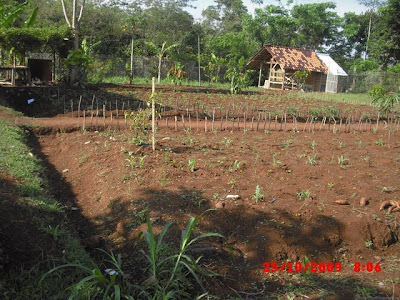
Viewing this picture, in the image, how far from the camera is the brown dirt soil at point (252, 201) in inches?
151

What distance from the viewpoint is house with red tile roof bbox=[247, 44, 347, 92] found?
93.6 ft

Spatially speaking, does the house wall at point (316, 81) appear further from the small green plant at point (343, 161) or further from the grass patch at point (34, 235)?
the grass patch at point (34, 235)

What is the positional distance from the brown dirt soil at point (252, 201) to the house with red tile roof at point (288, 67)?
21197mm

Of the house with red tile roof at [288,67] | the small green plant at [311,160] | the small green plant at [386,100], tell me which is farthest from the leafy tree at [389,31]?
the small green plant at [311,160]

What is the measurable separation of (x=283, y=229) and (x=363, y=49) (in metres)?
47.8

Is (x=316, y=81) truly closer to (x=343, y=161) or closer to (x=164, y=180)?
(x=343, y=161)

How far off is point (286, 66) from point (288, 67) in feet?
0.55

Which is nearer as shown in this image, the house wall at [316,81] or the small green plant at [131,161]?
the small green plant at [131,161]

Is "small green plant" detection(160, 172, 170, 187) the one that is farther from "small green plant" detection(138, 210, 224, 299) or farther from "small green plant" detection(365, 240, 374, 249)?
"small green plant" detection(365, 240, 374, 249)

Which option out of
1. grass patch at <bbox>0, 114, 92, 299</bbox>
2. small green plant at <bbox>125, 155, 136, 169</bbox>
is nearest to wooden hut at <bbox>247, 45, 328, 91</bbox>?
small green plant at <bbox>125, 155, 136, 169</bbox>

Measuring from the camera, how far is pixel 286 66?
2800 cm

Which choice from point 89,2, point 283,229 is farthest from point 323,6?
point 283,229

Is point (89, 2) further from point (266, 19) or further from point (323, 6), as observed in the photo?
point (323, 6)

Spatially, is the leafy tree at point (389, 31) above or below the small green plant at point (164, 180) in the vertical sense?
above
